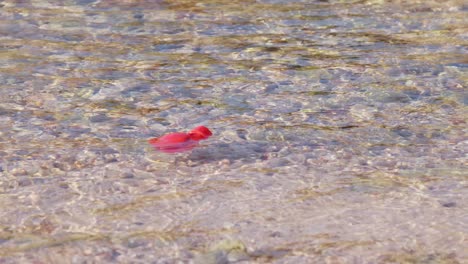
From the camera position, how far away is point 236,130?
15.9 feet

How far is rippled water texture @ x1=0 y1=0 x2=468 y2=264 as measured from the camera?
3.68m

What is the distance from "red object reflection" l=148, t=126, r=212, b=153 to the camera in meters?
4.50

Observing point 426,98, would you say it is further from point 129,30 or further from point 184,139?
point 129,30

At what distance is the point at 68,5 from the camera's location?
23.6 ft

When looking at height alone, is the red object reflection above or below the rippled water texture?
above

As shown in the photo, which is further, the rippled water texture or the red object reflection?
the red object reflection

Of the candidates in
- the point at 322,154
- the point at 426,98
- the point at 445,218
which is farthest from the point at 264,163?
the point at 426,98

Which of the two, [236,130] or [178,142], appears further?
[236,130]

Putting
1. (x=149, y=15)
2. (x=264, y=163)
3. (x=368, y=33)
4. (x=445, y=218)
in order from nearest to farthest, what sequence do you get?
1. (x=445, y=218)
2. (x=264, y=163)
3. (x=368, y=33)
4. (x=149, y=15)

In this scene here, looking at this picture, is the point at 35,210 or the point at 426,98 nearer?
the point at 35,210

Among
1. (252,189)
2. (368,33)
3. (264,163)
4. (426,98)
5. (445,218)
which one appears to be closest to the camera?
(445,218)

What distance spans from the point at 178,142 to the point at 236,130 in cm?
43

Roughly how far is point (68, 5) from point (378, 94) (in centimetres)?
289

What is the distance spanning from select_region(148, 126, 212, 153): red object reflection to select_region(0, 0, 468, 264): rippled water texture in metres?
0.05
